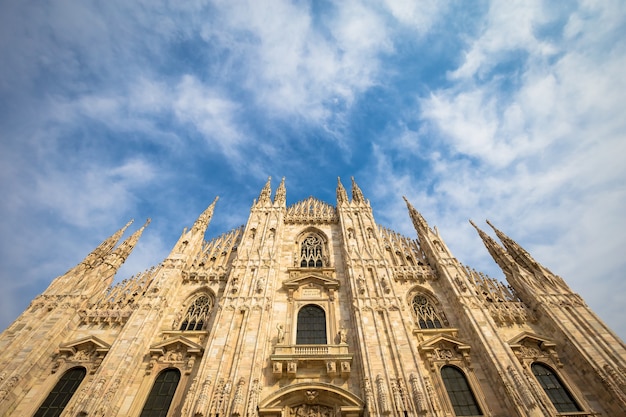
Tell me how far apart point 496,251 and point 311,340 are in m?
14.1

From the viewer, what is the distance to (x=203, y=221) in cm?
2414

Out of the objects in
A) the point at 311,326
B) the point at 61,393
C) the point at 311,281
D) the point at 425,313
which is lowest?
the point at 61,393

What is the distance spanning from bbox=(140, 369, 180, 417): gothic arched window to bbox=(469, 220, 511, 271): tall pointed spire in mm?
20275

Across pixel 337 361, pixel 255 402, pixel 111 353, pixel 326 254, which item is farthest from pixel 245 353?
pixel 326 254

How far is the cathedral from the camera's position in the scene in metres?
12.9

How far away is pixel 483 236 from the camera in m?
22.5

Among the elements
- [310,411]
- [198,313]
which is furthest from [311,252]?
[310,411]

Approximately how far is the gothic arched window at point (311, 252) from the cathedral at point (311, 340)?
0.98 feet

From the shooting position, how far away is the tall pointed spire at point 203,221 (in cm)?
2317

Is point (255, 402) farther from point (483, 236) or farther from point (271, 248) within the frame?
point (483, 236)

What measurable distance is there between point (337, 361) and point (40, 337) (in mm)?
14545

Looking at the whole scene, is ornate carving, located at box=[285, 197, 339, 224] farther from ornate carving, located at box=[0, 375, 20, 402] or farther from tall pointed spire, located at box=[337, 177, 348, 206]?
ornate carving, located at box=[0, 375, 20, 402]

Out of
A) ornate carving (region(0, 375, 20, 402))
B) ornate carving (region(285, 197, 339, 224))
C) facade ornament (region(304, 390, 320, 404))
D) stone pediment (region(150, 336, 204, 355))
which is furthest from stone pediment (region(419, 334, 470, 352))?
ornate carving (region(0, 375, 20, 402))

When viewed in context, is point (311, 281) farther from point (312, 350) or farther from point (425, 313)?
point (425, 313)
